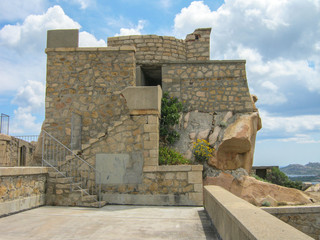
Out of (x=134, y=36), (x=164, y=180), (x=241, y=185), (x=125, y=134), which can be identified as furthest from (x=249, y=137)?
(x=134, y=36)

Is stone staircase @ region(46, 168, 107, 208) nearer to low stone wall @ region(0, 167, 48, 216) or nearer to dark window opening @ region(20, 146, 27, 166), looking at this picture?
low stone wall @ region(0, 167, 48, 216)

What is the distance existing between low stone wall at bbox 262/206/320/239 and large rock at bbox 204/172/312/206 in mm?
1018

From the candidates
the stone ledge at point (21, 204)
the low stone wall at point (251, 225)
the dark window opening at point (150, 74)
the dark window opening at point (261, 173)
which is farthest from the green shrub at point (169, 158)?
the dark window opening at point (261, 173)

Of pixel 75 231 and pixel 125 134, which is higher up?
pixel 125 134

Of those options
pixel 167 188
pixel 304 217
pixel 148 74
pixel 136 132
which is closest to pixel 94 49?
pixel 148 74

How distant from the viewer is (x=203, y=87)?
36.2ft

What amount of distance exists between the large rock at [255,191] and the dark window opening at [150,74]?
4.76 m

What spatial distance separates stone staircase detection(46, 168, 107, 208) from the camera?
761 centimetres

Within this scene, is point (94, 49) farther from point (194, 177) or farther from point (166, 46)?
point (194, 177)

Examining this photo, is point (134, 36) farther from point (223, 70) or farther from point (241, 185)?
point (241, 185)

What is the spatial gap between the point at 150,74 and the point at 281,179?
929cm

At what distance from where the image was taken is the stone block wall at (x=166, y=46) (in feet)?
39.1

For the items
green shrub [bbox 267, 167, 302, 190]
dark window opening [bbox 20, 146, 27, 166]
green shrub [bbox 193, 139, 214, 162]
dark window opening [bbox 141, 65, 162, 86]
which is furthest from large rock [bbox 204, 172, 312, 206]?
dark window opening [bbox 20, 146, 27, 166]

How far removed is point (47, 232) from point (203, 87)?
766 cm
